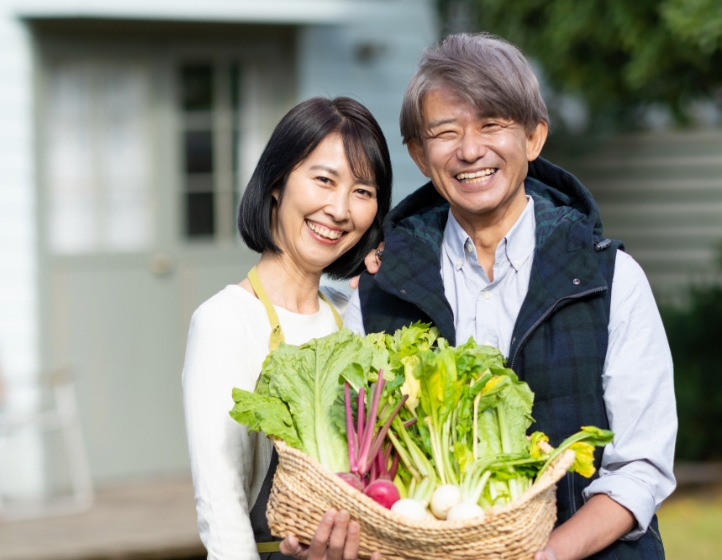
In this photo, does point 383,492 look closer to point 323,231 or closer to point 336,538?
point 336,538

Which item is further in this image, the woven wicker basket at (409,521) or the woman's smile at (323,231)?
the woman's smile at (323,231)

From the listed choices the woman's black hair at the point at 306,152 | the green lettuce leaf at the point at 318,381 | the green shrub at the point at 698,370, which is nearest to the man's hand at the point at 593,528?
the green lettuce leaf at the point at 318,381

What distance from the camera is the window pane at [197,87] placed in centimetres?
685

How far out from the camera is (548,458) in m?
2.20

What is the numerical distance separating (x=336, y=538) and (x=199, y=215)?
499 cm

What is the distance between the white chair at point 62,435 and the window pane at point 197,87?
198 cm

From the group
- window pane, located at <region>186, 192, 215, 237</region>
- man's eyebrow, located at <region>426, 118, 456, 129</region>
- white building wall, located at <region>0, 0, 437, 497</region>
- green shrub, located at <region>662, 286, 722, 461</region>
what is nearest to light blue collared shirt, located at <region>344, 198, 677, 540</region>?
man's eyebrow, located at <region>426, 118, 456, 129</region>

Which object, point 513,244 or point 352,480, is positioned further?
point 513,244

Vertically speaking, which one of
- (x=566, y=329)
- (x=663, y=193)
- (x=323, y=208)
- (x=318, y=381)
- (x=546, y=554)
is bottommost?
(x=546, y=554)

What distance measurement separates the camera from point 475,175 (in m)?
2.56

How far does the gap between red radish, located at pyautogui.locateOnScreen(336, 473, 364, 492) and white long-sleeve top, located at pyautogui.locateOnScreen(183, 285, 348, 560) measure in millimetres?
481

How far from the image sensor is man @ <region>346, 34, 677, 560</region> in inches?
93.0

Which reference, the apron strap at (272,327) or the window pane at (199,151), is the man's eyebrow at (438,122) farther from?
the window pane at (199,151)

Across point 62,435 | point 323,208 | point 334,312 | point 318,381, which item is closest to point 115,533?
point 62,435
